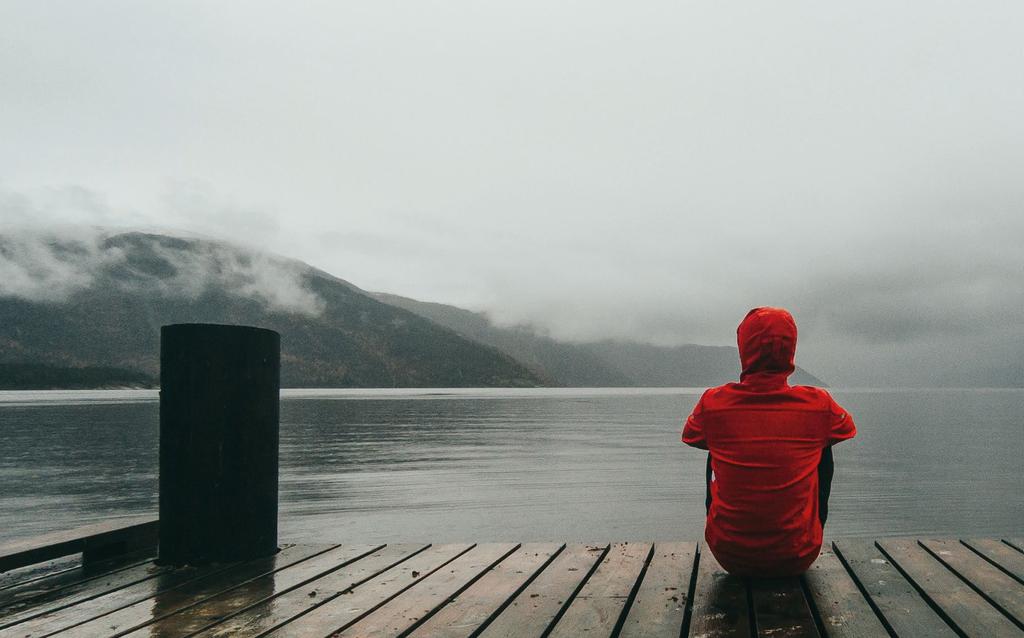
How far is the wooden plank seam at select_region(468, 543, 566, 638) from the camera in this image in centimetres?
454

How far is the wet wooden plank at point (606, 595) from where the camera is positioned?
14.9ft

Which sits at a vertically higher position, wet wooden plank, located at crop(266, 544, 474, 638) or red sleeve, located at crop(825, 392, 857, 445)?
red sleeve, located at crop(825, 392, 857, 445)

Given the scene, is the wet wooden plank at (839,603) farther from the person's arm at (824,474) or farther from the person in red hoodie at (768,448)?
the person's arm at (824,474)

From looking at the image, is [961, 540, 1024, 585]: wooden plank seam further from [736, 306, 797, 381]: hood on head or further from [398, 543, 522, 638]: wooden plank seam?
[398, 543, 522, 638]: wooden plank seam

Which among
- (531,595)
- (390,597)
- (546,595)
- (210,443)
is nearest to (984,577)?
(546,595)

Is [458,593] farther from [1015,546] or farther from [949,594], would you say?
[1015,546]

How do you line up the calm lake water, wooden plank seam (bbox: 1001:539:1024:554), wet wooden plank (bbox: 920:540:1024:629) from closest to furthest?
1. wet wooden plank (bbox: 920:540:1024:629)
2. wooden plank seam (bbox: 1001:539:1024:554)
3. the calm lake water

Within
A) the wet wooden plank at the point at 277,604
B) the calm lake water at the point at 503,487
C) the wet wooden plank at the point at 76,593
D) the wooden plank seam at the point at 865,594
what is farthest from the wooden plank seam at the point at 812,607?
the calm lake water at the point at 503,487

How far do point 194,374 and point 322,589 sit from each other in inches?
80.4

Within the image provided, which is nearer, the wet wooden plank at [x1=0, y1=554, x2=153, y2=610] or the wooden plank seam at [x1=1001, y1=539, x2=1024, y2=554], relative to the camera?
the wet wooden plank at [x1=0, y1=554, x2=153, y2=610]

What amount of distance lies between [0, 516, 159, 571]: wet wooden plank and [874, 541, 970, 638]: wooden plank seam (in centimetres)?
629

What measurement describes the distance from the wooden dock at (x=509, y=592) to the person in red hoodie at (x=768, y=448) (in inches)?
14.5

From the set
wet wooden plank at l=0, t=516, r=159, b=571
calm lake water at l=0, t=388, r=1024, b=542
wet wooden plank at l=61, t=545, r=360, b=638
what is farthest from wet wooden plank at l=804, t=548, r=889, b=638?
calm lake water at l=0, t=388, r=1024, b=542

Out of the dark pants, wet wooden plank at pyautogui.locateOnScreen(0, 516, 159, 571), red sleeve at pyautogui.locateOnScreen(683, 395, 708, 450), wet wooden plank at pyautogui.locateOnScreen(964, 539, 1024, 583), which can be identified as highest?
red sleeve at pyautogui.locateOnScreen(683, 395, 708, 450)
